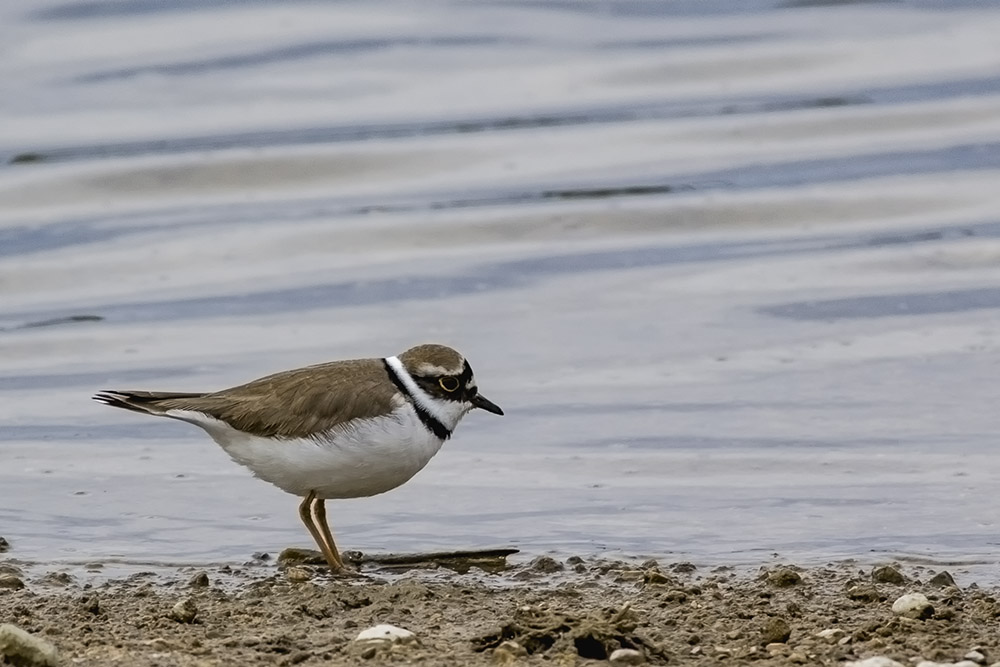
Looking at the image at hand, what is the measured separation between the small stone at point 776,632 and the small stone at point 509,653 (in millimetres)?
831

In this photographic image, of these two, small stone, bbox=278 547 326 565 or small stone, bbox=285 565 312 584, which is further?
small stone, bbox=278 547 326 565

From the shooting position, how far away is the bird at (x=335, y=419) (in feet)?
23.3

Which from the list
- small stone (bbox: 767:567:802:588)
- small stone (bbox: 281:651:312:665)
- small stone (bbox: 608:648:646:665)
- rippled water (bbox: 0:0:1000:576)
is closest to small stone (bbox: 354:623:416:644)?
small stone (bbox: 281:651:312:665)

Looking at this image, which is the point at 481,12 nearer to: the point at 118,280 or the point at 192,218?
the point at 192,218

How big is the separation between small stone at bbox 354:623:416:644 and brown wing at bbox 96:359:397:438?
5.08 feet

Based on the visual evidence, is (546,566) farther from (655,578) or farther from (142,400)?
(142,400)

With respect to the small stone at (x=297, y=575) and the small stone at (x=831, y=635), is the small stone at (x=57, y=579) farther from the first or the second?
the small stone at (x=831, y=635)

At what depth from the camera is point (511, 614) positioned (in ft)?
20.7

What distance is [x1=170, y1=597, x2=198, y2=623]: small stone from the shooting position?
608 centimetres

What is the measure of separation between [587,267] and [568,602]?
6936 millimetres

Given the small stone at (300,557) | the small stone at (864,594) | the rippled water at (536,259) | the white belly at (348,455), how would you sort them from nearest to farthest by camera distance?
the small stone at (864,594) < the white belly at (348,455) < the small stone at (300,557) < the rippled water at (536,259)

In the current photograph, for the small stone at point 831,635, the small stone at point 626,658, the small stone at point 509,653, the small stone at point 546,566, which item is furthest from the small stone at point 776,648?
the small stone at point 546,566

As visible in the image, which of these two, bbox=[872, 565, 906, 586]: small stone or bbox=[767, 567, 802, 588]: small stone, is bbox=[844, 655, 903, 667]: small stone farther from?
bbox=[872, 565, 906, 586]: small stone

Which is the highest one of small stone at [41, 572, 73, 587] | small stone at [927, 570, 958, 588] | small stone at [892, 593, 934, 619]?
small stone at [892, 593, 934, 619]
